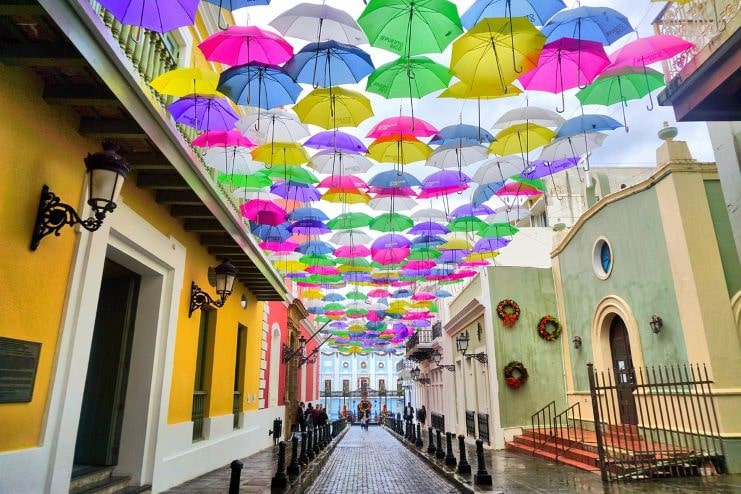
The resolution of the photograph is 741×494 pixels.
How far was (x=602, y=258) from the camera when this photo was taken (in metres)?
13.8

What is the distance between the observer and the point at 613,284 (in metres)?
13.0

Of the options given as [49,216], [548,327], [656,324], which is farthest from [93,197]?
[548,327]

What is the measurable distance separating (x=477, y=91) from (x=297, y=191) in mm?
5506

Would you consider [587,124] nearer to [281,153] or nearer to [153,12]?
[281,153]

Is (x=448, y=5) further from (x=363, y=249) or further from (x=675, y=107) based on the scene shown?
(x=363, y=249)

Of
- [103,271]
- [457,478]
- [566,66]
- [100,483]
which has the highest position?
[566,66]

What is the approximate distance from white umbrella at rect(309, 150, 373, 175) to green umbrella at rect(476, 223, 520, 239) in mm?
5252

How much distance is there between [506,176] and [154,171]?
24.0 feet

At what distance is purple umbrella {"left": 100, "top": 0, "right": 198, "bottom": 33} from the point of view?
523cm

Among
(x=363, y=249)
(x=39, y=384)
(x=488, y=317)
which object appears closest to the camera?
(x=39, y=384)

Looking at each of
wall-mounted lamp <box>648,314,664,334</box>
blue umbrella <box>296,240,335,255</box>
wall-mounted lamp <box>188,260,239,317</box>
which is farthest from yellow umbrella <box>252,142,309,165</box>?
wall-mounted lamp <box>648,314,664,334</box>

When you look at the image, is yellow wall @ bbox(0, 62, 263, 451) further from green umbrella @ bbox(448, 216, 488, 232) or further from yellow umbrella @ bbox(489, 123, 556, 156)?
green umbrella @ bbox(448, 216, 488, 232)

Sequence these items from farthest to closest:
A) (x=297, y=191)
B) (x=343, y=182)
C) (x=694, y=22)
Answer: (x=297, y=191), (x=343, y=182), (x=694, y=22)

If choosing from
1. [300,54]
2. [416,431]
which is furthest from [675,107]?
[416,431]
